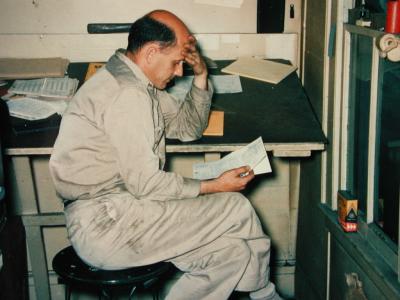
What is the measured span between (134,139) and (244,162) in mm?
428

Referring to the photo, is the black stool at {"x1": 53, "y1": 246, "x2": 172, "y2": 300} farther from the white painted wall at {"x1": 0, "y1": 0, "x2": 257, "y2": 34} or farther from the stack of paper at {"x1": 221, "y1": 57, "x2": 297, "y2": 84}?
the white painted wall at {"x1": 0, "y1": 0, "x2": 257, "y2": 34}

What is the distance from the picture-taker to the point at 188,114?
188cm

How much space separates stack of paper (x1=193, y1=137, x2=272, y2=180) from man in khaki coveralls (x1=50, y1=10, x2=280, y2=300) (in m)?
0.04

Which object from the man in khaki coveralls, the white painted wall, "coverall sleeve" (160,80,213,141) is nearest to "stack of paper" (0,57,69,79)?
the white painted wall

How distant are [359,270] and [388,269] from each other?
19cm

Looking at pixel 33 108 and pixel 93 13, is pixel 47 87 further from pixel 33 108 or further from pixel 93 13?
pixel 93 13

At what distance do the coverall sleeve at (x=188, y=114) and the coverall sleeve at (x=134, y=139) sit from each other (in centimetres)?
31

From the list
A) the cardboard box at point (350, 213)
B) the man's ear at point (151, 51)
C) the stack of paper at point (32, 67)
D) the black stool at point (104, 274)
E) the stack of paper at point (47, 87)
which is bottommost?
the black stool at point (104, 274)

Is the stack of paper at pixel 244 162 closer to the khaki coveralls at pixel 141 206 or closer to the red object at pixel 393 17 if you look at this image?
the khaki coveralls at pixel 141 206

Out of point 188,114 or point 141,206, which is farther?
point 188,114

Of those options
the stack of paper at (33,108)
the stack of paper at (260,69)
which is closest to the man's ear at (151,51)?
the stack of paper at (33,108)

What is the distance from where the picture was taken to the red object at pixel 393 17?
1.32 m

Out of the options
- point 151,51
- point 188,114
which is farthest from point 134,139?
point 188,114

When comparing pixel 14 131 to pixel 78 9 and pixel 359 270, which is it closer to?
pixel 78 9
